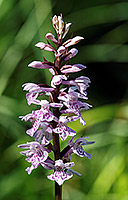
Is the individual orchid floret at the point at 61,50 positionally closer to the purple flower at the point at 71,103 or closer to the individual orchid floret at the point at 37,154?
the purple flower at the point at 71,103

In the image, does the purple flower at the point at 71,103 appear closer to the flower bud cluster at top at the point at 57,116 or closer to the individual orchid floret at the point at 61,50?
the flower bud cluster at top at the point at 57,116

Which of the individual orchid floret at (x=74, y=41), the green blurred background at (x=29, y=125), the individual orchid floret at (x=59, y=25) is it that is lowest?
the green blurred background at (x=29, y=125)

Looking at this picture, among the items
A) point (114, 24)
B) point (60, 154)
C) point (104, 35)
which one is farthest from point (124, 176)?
point (114, 24)

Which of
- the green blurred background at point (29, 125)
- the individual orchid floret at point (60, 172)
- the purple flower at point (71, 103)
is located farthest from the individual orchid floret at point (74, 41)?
the green blurred background at point (29, 125)

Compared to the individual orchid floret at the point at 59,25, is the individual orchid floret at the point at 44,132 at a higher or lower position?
lower

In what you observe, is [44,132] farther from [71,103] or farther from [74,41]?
[74,41]

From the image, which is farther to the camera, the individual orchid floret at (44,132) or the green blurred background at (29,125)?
the green blurred background at (29,125)

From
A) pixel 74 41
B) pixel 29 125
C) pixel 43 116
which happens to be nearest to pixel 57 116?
pixel 43 116

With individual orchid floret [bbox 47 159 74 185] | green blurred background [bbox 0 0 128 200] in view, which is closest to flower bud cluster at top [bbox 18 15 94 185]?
individual orchid floret [bbox 47 159 74 185]
